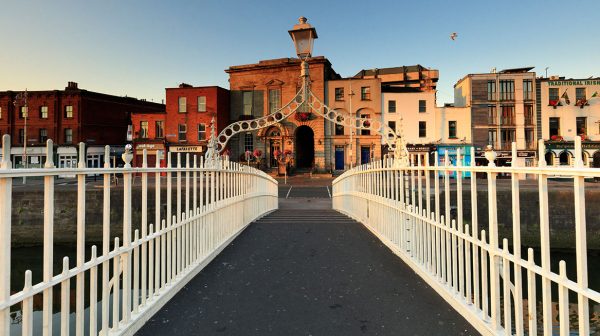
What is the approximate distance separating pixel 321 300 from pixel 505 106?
133 feet

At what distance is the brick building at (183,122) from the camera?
40.1 m

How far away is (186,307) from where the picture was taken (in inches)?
160

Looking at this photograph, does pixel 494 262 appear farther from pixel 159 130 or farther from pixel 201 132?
pixel 159 130

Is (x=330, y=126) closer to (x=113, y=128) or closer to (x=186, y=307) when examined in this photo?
(x=113, y=128)

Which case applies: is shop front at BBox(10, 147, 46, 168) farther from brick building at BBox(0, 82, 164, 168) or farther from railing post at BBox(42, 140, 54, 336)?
railing post at BBox(42, 140, 54, 336)

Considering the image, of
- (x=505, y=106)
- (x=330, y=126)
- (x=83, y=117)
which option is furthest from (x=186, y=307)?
(x=83, y=117)

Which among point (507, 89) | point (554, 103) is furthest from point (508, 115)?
point (554, 103)

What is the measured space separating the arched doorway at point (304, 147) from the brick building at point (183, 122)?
28.8 ft

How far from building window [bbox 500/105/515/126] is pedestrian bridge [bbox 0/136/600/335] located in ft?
115

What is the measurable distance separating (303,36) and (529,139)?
36649 millimetres

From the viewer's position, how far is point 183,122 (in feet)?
134

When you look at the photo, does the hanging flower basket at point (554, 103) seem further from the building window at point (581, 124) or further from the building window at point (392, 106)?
the building window at point (392, 106)

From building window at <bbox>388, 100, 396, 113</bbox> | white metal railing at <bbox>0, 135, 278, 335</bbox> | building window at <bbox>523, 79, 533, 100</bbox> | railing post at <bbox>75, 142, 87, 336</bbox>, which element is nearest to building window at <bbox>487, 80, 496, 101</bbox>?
building window at <bbox>523, 79, 533, 100</bbox>

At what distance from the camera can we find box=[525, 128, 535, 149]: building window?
37781mm
